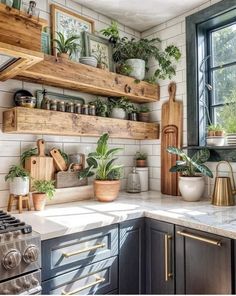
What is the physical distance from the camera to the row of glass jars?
69.9 inches

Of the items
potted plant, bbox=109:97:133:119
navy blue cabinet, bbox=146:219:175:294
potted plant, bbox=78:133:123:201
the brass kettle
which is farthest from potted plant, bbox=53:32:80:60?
the brass kettle

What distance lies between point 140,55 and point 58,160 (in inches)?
46.8

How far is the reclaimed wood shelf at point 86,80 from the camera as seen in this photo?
1666 mm

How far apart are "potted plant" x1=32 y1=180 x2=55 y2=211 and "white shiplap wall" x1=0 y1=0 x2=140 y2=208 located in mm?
205

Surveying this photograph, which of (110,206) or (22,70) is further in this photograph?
(110,206)

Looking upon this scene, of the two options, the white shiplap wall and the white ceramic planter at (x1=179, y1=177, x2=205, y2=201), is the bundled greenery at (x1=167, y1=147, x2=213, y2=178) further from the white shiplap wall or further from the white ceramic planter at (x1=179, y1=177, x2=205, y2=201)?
the white shiplap wall

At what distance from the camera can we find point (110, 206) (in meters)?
1.79

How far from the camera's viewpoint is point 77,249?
1352 mm

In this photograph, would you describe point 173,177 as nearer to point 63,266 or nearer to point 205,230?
point 205,230

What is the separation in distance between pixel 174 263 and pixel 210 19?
1.82m

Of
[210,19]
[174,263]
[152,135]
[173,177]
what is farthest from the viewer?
[152,135]

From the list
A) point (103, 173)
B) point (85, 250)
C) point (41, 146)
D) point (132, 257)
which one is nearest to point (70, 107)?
point (41, 146)

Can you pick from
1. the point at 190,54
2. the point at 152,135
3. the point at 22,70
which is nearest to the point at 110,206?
the point at 152,135

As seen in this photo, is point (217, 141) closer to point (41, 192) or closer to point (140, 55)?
point (140, 55)
